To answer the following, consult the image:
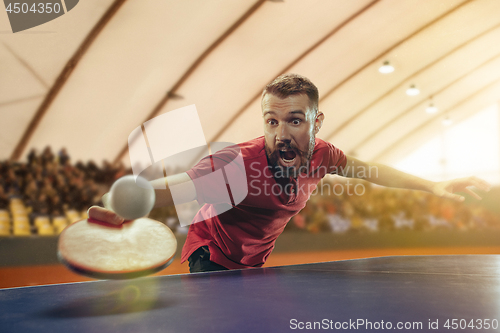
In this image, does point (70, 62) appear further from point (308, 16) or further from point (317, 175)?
point (317, 175)

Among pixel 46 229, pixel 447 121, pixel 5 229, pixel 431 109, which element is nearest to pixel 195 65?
pixel 46 229

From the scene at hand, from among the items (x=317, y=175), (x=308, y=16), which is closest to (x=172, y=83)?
(x=308, y=16)

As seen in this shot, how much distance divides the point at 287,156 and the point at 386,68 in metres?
4.15

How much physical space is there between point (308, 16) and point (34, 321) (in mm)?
3893

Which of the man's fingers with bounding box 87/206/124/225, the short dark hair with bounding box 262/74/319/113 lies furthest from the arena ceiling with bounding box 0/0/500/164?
the man's fingers with bounding box 87/206/124/225

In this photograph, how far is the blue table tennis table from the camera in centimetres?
46

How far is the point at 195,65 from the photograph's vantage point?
4.09 metres

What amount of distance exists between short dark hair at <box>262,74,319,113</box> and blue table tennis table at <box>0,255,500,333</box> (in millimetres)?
622

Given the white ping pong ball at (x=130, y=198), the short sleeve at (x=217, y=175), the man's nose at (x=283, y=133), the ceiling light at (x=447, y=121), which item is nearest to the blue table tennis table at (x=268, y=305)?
the white ping pong ball at (x=130, y=198)

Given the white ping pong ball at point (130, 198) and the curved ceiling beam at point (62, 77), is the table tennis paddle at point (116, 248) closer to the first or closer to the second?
the white ping pong ball at point (130, 198)

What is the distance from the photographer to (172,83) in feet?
13.8

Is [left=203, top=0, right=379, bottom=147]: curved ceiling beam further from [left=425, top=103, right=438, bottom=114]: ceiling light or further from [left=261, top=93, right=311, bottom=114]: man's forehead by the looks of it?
[left=261, top=93, right=311, bottom=114]: man's forehead

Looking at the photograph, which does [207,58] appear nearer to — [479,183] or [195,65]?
[195,65]

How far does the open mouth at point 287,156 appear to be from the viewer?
1251 millimetres
